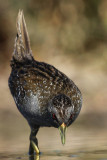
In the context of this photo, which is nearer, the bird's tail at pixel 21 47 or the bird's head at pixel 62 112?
the bird's head at pixel 62 112

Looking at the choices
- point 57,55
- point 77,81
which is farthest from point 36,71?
point 57,55

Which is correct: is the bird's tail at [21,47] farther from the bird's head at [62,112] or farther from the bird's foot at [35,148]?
the bird's head at [62,112]

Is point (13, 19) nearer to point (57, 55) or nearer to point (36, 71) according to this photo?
point (57, 55)

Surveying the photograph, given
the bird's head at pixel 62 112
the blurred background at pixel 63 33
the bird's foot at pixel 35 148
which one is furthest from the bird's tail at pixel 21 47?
the blurred background at pixel 63 33

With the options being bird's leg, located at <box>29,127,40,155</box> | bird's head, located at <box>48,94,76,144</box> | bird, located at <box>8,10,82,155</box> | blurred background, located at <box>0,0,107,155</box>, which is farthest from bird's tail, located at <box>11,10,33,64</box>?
blurred background, located at <box>0,0,107,155</box>

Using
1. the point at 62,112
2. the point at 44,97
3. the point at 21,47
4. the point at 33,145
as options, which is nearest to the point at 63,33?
the point at 21,47

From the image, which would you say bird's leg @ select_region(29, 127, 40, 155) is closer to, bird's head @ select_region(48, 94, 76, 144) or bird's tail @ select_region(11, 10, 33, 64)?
bird's head @ select_region(48, 94, 76, 144)

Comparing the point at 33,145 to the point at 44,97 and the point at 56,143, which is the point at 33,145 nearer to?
the point at 56,143
